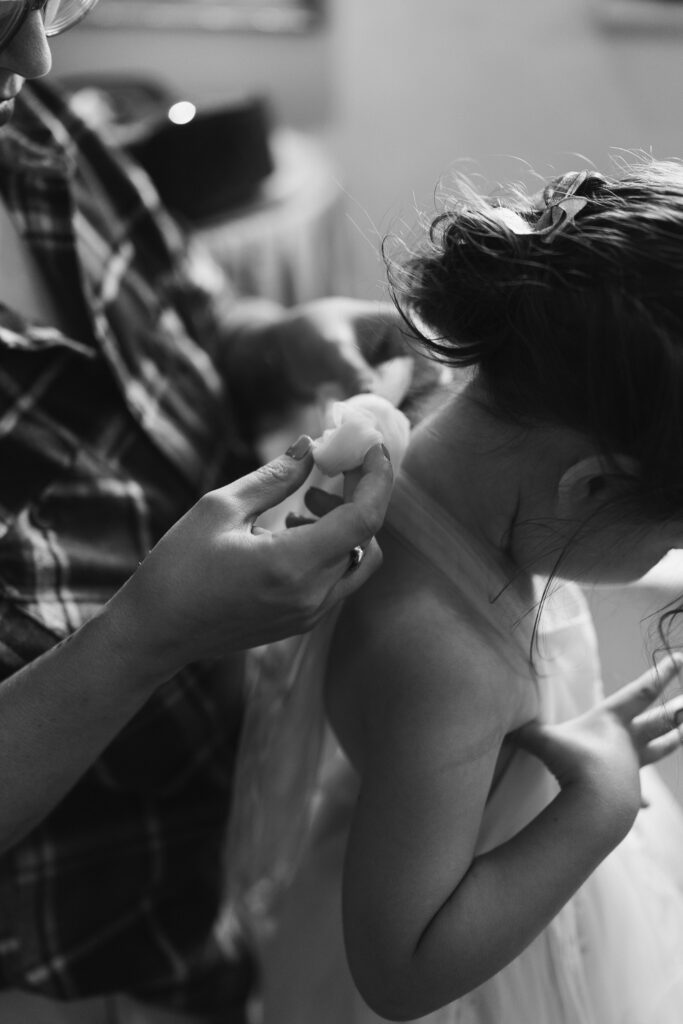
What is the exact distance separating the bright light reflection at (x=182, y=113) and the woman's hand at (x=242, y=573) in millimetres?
1183

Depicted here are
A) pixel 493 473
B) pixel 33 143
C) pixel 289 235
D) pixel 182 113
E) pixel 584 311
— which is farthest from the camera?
pixel 289 235

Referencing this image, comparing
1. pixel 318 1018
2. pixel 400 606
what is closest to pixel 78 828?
pixel 318 1018

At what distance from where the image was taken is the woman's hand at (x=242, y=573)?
58 centimetres

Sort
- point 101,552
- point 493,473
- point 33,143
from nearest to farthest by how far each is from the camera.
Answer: point 493,473, point 101,552, point 33,143

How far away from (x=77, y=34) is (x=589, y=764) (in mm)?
2341

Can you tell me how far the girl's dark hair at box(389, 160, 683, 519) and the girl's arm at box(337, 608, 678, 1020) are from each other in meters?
0.17

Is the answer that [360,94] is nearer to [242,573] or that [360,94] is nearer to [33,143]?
[33,143]

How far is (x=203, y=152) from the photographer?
168 cm

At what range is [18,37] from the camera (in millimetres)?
690

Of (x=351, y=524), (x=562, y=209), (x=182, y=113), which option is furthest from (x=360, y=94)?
(x=351, y=524)

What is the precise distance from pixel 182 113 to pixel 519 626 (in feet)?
4.19

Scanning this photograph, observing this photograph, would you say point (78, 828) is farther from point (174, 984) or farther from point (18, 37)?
point (18, 37)

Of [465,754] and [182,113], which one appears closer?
[465,754]

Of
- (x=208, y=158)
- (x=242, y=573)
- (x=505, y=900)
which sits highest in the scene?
(x=242, y=573)
